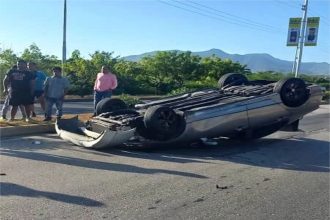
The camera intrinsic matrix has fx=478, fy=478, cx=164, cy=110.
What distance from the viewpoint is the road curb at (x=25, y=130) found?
9.21 metres

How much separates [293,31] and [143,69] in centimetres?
1178

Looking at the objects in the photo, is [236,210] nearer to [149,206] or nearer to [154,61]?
[149,206]

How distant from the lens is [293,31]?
3444cm

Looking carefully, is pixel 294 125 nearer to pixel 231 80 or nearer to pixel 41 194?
pixel 231 80

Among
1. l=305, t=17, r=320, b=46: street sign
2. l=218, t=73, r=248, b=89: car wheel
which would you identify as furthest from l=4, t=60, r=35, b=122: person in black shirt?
l=305, t=17, r=320, b=46: street sign

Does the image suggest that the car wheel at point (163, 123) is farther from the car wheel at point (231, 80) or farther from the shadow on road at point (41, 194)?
the shadow on road at point (41, 194)

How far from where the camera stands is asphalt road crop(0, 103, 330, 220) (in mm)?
4887

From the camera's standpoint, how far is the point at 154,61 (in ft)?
131

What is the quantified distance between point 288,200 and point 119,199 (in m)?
1.95

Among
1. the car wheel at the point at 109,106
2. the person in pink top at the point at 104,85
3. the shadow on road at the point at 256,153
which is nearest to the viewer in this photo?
the shadow on road at the point at 256,153

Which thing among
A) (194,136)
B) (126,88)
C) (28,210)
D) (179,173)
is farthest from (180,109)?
(126,88)

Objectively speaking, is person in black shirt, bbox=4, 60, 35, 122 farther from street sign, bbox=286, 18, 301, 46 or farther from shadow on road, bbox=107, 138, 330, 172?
street sign, bbox=286, 18, 301, 46

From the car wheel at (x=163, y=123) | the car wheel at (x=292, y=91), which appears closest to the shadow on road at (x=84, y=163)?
the car wheel at (x=163, y=123)

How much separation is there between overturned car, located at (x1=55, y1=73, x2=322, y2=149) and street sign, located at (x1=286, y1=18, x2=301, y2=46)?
1006 inches
